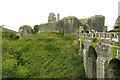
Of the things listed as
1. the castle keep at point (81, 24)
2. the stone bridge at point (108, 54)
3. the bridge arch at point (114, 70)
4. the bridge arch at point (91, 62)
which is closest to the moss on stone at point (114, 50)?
the stone bridge at point (108, 54)

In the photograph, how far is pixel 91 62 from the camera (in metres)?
39.3

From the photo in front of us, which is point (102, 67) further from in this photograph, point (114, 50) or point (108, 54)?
point (114, 50)

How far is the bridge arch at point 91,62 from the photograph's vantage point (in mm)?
38344

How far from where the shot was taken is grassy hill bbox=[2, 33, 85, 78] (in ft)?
111

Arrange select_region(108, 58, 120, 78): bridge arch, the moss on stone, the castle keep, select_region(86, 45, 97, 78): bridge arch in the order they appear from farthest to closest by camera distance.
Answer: the castle keep → select_region(86, 45, 97, 78): bridge arch → select_region(108, 58, 120, 78): bridge arch → the moss on stone

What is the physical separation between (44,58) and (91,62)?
1103 centimetres

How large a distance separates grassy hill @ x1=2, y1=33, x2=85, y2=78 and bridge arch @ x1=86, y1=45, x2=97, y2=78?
132 cm

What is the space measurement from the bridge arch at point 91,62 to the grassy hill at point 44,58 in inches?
52.0

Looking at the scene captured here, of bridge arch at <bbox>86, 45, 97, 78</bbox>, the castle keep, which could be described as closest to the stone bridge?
bridge arch at <bbox>86, 45, 97, 78</bbox>

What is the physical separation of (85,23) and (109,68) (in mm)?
36554

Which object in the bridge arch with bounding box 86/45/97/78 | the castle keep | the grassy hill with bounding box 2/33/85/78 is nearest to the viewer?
the grassy hill with bounding box 2/33/85/78

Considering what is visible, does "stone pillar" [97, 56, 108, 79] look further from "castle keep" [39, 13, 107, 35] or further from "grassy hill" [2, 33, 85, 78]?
"castle keep" [39, 13, 107, 35]

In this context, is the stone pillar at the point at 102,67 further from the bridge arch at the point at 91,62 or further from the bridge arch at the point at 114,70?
the bridge arch at the point at 91,62

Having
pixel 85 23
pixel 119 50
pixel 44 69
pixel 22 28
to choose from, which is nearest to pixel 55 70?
pixel 44 69
